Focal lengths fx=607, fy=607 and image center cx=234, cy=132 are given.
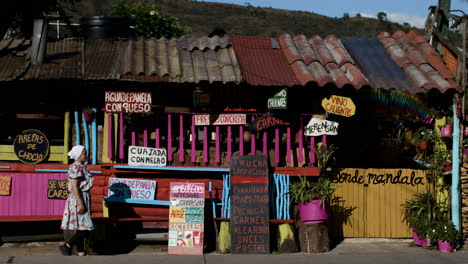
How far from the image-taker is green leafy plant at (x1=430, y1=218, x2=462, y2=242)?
10117 millimetres

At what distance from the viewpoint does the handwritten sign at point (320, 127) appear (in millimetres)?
10461

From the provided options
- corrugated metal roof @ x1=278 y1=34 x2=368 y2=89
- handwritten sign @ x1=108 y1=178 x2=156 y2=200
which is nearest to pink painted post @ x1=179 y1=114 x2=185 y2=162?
handwritten sign @ x1=108 y1=178 x2=156 y2=200

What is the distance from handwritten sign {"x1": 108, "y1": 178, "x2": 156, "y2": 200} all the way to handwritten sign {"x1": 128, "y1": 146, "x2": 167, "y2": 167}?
31 cm

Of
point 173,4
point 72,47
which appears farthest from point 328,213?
point 173,4

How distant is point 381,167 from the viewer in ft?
38.5

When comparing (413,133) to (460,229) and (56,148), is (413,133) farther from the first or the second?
(56,148)

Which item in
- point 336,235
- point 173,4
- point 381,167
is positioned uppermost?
point 173,4

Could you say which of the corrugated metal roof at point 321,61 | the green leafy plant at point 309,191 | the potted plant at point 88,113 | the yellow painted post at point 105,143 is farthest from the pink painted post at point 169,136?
the corrugated metal roof at point 321,61

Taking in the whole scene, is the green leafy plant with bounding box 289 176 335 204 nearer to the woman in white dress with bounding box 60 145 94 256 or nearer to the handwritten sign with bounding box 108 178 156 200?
the handwritten sign with bounding box 108 178 156 200

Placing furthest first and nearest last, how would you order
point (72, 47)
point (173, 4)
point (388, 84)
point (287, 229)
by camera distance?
point (173, 4) < point (72, 47) < point (388, 84) < point (287, 229)

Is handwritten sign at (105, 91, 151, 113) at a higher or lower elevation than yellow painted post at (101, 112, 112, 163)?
higher

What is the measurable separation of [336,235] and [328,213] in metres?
0.84

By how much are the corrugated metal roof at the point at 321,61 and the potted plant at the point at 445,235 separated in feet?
8.97

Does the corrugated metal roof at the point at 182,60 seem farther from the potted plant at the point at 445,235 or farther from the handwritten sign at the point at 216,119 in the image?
the potted plant at the point at 445,235
